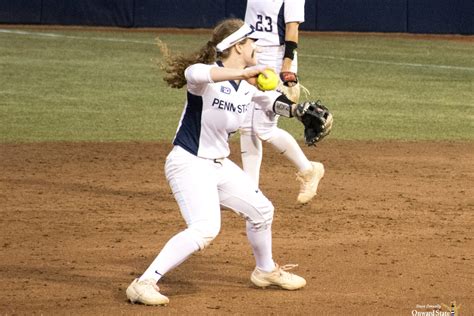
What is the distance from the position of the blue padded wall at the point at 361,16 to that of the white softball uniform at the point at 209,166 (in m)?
24.6

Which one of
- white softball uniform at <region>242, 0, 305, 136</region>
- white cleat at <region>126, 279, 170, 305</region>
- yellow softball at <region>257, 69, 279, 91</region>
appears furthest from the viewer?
white softball uniform at <region>242, 0, 305, 136</region>

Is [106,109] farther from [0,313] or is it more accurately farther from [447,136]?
[0,313]

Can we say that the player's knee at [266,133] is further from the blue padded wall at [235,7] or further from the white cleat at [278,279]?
the blue padded wall at [235,7]

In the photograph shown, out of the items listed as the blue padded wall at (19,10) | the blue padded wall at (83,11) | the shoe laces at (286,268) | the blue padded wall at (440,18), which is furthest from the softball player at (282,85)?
the blue padded wall at (19,10)

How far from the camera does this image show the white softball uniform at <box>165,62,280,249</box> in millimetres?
6699

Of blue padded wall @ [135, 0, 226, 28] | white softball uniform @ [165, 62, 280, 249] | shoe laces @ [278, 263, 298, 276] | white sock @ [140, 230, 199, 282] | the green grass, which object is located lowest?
blue padded wall @ [135, 0, 226, 28]

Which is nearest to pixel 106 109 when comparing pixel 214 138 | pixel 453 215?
pixel 453 215

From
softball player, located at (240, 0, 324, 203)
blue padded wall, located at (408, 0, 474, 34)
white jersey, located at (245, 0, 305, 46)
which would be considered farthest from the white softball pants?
blue padded wall, located at (408, 0, 474, 34)

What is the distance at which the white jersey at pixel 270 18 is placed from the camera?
32.4ft

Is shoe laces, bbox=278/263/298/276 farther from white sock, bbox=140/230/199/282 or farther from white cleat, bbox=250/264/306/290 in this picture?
white sock, bbox=140/230/199/282

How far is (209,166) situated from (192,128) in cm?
25

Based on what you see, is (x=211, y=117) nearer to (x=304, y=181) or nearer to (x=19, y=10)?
(x=304, y=181)

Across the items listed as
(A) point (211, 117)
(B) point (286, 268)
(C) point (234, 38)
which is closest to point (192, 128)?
(A) point (211, 117)

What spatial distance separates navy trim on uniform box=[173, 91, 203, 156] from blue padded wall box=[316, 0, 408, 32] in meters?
24.6
